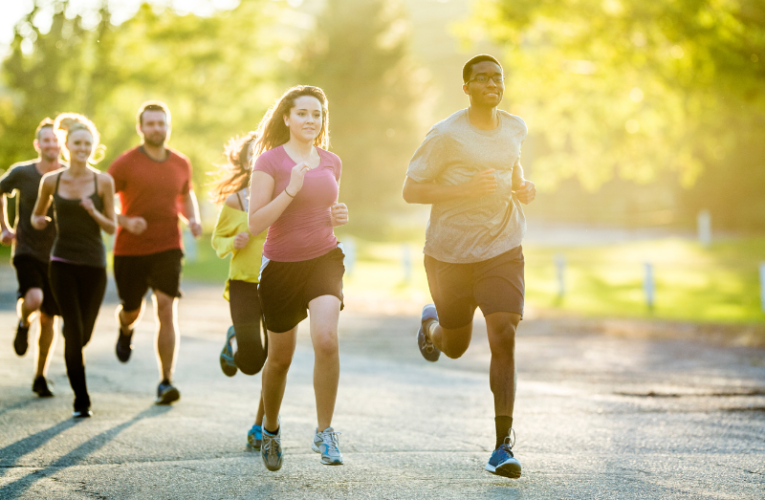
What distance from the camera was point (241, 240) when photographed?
5707 millimetres

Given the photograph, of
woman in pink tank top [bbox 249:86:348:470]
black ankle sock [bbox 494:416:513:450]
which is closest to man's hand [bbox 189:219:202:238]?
woman in pink tank top [bbox 249:86:348:470]

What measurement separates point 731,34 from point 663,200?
4220 cm

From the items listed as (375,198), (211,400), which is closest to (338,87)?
(375,198)

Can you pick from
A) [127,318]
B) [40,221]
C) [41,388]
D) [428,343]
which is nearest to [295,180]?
[428,343]

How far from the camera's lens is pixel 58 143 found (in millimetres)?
7562

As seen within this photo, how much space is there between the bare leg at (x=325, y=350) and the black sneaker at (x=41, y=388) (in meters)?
3.43

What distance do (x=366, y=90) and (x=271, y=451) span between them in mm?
40164

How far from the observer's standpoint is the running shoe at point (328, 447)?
465 cm

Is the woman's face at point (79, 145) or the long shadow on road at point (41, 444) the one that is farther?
the woman's face at point (79, 145)

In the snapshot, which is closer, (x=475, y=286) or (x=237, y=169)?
(x=475, y=286)

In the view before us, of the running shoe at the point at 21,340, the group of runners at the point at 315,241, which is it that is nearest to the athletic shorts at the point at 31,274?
the running shoe at the point at 21,340

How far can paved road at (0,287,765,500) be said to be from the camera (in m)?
4.60

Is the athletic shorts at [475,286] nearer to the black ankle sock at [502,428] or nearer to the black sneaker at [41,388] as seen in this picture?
the black ankle sock at [502,428]

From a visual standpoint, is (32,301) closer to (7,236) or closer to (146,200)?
(7,236)
